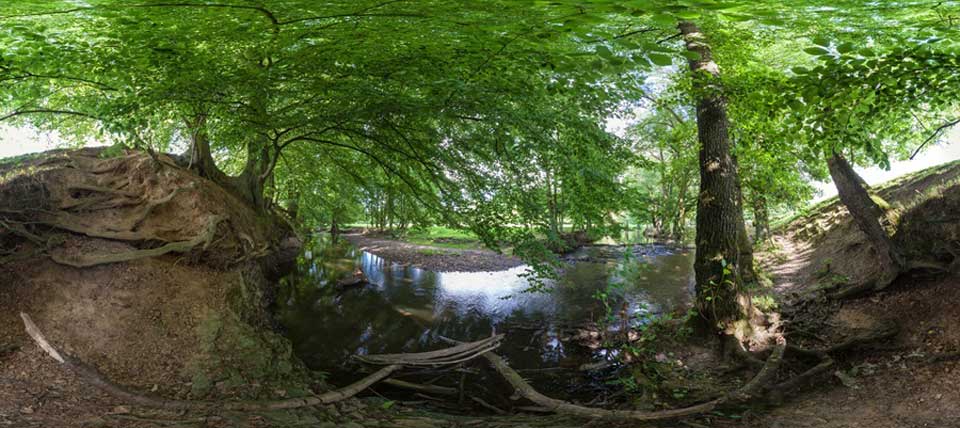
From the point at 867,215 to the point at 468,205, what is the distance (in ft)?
26.5

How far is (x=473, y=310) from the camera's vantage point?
48.6ft

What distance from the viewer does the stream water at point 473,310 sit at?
33.5 ft

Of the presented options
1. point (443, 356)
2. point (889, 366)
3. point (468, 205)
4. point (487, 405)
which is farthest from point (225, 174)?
point (889, 366)

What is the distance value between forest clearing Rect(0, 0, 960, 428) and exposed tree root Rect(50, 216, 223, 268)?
0.16ft

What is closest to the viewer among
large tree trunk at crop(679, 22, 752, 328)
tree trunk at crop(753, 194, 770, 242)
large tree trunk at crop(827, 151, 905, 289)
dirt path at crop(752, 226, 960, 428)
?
dirt path at crop(752, 226, 960, 428)

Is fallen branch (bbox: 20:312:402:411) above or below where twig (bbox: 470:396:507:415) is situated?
above

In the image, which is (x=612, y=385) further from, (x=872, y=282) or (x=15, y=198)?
(x=15, y=198)

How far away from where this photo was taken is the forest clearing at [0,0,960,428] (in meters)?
4.92

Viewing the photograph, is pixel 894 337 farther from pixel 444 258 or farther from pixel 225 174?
pixel 444 258

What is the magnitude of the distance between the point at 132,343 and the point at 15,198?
3443mm

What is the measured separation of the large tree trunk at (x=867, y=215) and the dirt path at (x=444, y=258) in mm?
15414

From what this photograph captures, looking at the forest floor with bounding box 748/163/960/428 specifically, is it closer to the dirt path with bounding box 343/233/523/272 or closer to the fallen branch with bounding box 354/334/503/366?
the fallen branch with bounding box 354/334/503/366

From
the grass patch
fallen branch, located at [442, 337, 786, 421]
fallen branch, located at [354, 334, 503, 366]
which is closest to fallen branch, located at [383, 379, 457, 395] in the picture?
fallen branch, located at [354, 334, 503, 366]

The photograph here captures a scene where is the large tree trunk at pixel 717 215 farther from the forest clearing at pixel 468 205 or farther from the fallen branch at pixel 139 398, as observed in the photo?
the fallen branch at pixel 139 398
